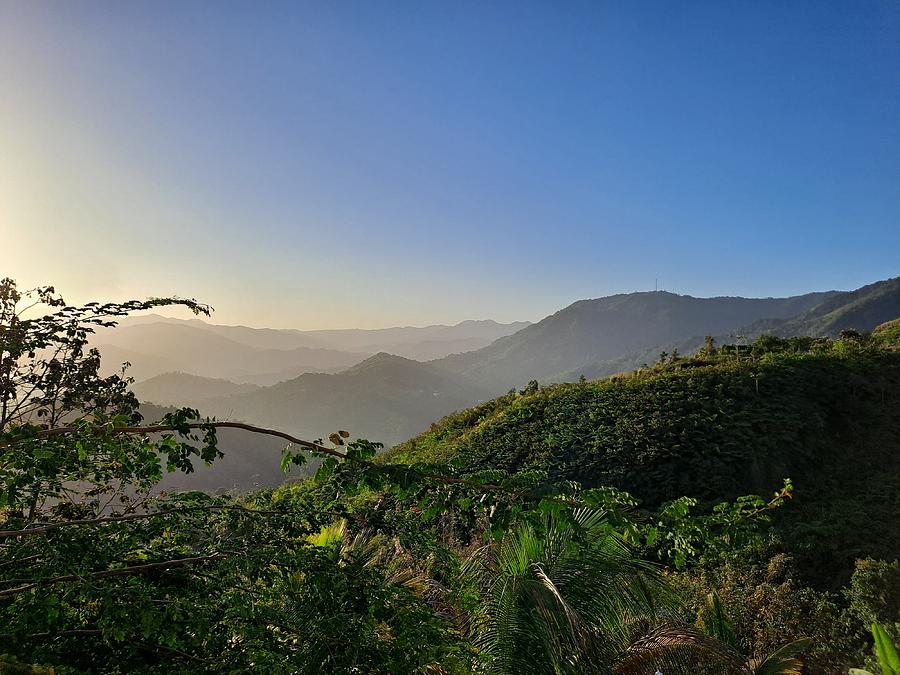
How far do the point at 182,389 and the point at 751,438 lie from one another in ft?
556

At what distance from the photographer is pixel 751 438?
9875 mm

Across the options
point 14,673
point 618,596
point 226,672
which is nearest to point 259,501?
point 226,672

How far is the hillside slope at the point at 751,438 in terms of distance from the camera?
772 cm

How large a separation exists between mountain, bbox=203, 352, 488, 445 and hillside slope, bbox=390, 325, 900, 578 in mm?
108304

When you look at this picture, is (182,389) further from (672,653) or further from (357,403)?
(672,653)

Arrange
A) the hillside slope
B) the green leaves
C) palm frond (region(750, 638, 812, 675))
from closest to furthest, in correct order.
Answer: the green leaves
palm frond (region(750, 638, 812, 675))
the hillside slope

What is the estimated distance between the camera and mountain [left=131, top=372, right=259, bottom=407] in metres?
140

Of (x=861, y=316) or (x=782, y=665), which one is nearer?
(x=782, y=665)

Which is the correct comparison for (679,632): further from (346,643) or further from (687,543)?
(346,643)

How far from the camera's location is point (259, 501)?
294cm

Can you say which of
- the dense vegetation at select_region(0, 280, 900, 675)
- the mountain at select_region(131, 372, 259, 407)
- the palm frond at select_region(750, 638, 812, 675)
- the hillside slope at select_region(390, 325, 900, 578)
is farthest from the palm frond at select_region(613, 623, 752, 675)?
the mountain at select_region(131, 372, 259, 407)

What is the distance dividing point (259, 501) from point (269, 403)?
14723 cm

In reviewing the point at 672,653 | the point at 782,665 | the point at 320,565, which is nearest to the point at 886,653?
the point at 672,653

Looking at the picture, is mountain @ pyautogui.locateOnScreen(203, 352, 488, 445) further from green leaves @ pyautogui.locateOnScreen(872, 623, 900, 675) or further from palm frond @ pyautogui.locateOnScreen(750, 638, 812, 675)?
green leaves @ pyautogui.locateOnScreen(872, 623, 900, 675)
